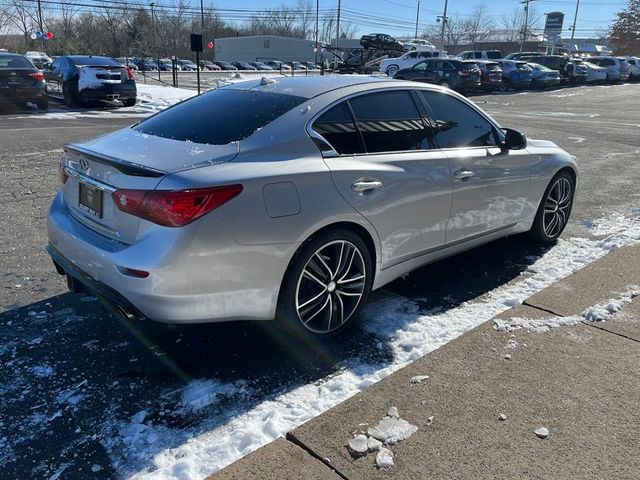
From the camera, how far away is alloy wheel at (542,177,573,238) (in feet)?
17.4

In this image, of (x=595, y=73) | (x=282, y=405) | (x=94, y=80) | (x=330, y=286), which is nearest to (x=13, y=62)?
(x=94, y=80)

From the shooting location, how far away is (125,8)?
241ft

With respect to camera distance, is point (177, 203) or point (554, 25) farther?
point (554, 25)

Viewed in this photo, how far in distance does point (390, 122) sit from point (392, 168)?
41 centimetres

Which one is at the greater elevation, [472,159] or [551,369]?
[472,159]

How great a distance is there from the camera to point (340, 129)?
3547 mm

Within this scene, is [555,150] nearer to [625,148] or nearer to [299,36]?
[625,148]

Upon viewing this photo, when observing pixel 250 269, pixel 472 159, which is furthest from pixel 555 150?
pixel 250 269

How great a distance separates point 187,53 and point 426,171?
326 feet

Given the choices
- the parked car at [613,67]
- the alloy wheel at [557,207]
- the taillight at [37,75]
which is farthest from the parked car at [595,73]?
the alloy wheel at [557,207]

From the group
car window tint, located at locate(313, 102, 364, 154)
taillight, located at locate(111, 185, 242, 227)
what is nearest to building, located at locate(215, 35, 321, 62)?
car window tint, located at locate(313, 102, 364, 154)

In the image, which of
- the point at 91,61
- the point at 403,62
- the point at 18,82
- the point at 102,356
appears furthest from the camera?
the point at 403,62

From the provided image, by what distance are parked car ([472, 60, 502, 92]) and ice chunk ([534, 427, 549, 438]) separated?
29.1 m

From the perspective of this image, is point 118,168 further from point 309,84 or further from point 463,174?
point 463,174
